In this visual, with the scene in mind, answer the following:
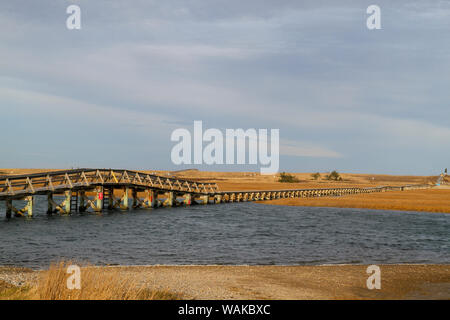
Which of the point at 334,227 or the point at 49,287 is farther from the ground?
the point at 49,287

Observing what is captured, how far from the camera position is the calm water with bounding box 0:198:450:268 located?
22406 millimetres

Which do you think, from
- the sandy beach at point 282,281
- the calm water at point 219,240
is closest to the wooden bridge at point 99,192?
the calm water at point 219,240

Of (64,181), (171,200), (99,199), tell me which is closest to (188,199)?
(171,200)

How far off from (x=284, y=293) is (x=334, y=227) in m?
23.9

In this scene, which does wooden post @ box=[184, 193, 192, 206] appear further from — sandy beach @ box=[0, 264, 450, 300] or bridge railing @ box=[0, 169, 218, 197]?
sandy beach @ box=[0, 264, 450, 300]

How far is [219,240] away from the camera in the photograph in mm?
29000

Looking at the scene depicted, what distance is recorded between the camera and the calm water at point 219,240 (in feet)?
73.5

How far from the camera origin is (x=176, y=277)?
16625mm

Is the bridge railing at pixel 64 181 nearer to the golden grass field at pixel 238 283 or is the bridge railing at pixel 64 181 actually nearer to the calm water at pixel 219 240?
the calm water at pixel 219 240

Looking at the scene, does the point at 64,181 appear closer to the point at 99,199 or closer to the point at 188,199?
the point at 99,199
